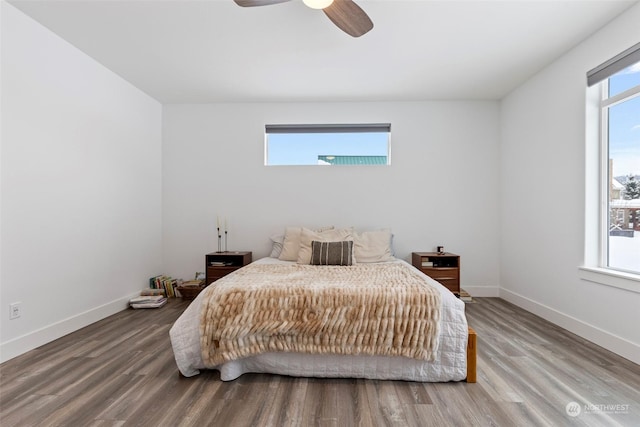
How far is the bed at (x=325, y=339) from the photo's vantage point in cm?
196

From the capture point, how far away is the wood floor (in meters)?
1.62

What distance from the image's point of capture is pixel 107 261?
131 inches

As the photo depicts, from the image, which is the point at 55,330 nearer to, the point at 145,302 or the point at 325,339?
the point at 145,302

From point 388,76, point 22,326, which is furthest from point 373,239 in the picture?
point 22,326

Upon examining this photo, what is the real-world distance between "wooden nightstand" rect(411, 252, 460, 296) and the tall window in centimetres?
137

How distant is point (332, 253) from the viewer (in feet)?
10.9

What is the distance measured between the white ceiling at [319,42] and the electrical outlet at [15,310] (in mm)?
2237

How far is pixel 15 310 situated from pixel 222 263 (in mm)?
1898

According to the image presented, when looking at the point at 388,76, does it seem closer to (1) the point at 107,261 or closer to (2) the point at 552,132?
(2) the point at 552,132

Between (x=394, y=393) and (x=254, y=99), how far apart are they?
369cm

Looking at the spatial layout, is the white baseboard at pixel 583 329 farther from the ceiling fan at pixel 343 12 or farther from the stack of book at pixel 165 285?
the stack of book at pixel 165 285

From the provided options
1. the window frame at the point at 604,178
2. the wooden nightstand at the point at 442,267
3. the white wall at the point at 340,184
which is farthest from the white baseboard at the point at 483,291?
the window frame at the point at 604,178

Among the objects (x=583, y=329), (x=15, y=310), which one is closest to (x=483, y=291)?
(x=583, y=329)

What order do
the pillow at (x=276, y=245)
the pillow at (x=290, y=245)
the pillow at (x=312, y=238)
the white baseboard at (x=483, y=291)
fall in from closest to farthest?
the pillow at (x=312, y=238) → the pillow at (x=290, y=245) → the pillow at (x=276, y=245) → the white baseboard at (x=483, y=291)
